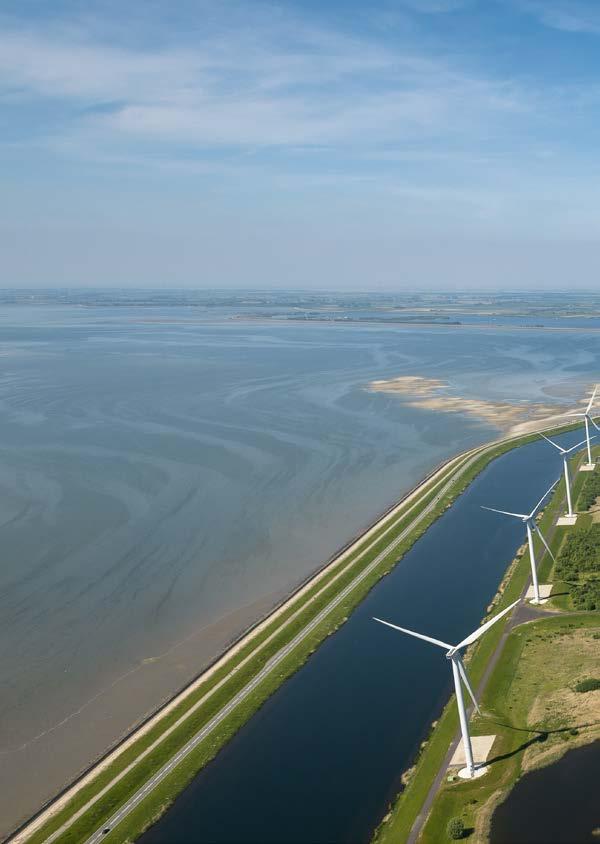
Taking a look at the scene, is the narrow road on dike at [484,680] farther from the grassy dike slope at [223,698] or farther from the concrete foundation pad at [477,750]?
the grassy dike slope at [223,698]

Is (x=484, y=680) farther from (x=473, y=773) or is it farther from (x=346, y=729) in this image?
(x=346, y=729)

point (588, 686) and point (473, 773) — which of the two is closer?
point (473, 773)

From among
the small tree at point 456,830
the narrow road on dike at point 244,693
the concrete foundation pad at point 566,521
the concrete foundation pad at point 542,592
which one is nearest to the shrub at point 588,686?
the concrete foundation pad at point 542,592

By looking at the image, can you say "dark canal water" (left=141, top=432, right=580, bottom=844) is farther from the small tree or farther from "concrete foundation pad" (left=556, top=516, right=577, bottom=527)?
"concrete foundation pad" (left=556, top=516, right=577, bottom=527)

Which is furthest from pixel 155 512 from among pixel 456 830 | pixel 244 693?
pixel 456 830

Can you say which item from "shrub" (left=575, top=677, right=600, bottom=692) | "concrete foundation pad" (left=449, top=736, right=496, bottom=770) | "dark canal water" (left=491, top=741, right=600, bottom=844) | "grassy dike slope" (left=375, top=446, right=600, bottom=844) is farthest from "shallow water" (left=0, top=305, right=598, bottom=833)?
"shrub" (left=575, top=677, right=600, bottom=692)
